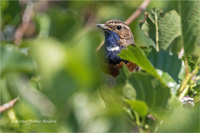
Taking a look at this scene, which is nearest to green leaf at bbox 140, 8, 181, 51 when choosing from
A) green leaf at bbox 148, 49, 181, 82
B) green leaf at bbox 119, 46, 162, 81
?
green leaf at bbox 148, 49, 181, 82

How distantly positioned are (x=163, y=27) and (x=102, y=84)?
1.36ft

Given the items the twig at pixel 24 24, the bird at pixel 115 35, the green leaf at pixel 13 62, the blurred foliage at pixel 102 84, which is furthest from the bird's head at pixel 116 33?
the green leaf at pixel 13 62

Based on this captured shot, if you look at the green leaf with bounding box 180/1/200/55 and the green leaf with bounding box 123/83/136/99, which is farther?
the green leaf with bounding box 180/1/200/55

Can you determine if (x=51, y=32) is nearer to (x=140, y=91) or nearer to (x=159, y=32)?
(x=159, y=32)

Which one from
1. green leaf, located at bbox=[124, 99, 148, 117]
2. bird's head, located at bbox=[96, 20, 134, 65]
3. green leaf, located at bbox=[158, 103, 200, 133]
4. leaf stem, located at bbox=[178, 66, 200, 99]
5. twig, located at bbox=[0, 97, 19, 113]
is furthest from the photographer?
bird's head, located at bbox=[96, 20, 134, 65]

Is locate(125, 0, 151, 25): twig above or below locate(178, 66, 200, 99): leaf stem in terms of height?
above

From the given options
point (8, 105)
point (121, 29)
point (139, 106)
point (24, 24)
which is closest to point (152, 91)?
point (139, 106)

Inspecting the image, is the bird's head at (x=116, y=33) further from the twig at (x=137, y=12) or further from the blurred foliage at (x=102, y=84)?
the blurred foliage at (x=102, y=84)

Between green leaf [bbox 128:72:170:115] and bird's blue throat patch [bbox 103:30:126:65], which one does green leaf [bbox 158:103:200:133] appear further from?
bird's blue throat patch [bbox 103:30:126:65]

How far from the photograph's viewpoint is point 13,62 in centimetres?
196

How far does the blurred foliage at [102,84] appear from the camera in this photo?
1049mm

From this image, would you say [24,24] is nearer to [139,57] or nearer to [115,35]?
[115,35]

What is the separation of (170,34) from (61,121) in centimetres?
66

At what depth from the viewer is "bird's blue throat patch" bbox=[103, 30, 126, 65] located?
301 centimetres
